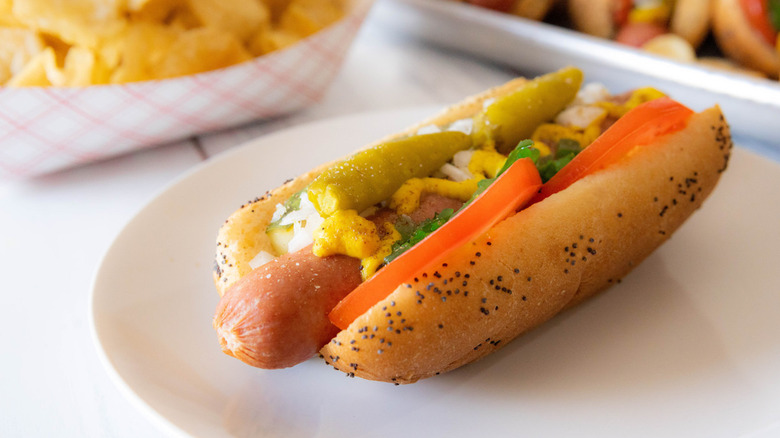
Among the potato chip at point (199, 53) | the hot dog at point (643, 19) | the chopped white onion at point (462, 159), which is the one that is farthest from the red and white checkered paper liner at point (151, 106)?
the hot dog at point (643, 19)

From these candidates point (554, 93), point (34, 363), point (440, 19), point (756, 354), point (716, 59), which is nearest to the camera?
point (756, 354)

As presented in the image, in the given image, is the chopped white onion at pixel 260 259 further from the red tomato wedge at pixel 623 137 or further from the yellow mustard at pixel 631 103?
the yellow mustard at pixel 631 103

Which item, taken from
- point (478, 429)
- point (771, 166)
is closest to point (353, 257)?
point (478, 429)

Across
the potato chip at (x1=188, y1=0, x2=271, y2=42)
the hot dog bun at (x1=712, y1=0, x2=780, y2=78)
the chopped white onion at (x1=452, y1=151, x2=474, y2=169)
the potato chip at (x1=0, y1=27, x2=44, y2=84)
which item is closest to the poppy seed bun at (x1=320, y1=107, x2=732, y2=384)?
the chopped white onion at (x1=452, y1=151, x2=474, y2=169)

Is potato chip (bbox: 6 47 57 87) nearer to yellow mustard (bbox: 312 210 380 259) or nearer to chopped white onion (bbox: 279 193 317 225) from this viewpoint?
chopped white onion (bbox: 279 193 317 225)

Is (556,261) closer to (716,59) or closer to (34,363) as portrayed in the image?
(34,363)
